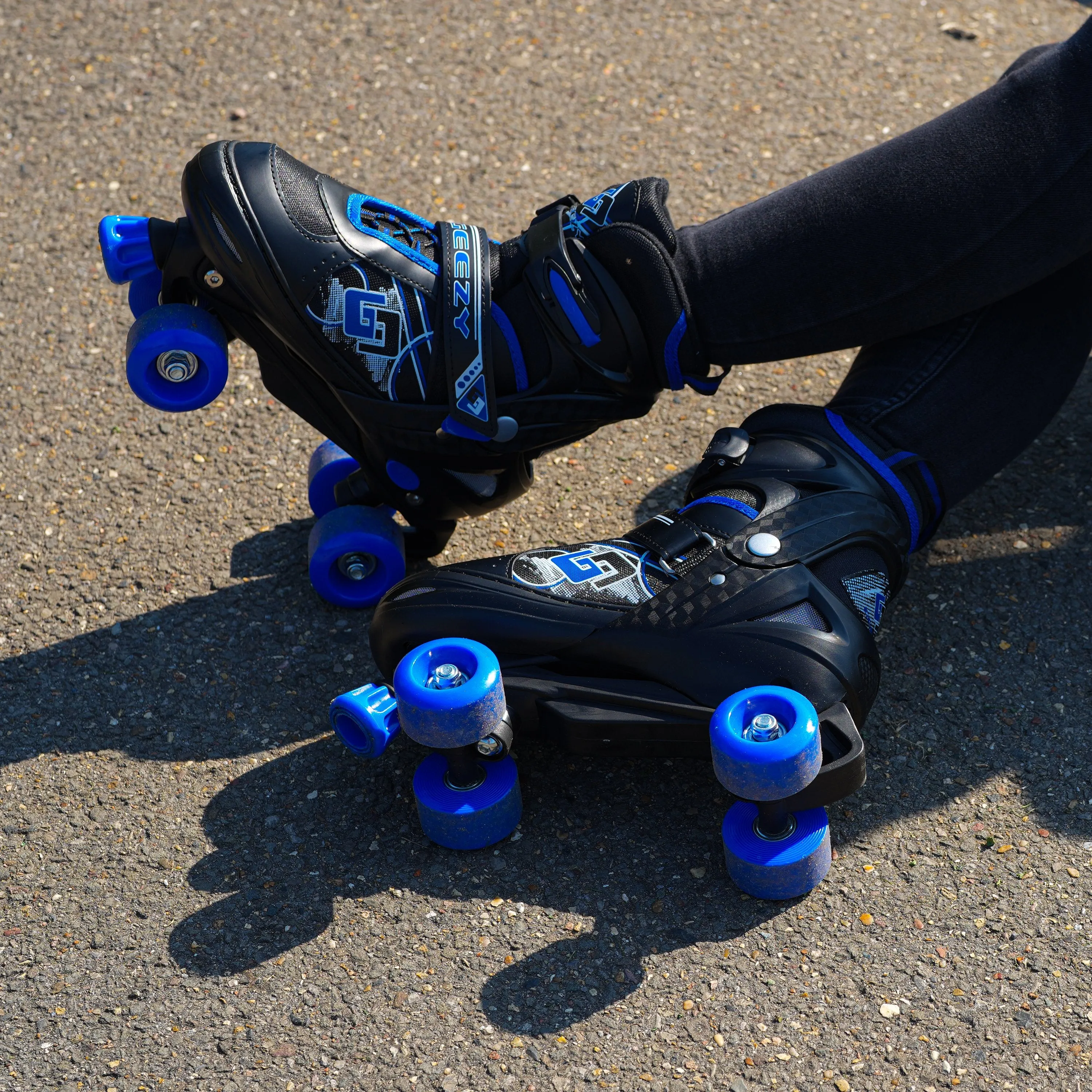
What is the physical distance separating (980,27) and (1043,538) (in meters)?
2.02

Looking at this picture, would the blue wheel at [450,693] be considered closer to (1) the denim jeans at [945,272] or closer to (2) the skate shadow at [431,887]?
(2) the skate shadow at [431,887]

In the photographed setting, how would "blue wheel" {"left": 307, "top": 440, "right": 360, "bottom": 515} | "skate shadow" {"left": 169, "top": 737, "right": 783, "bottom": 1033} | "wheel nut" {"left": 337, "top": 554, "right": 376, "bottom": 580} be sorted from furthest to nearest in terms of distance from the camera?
"blue wheel" {"left": 307, "top": 440, "right": 360, "bottom": 515}
"wheel nut" {"left": 337, "top": 554, "right": 376, "bottom": 580}
"skate shadow" {"left": 169, "top": 737, "right": 783, "bottom": 1033}

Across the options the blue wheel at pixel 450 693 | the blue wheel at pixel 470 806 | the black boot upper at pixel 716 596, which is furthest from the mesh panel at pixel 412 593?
the blue wheel at pixel 470 806

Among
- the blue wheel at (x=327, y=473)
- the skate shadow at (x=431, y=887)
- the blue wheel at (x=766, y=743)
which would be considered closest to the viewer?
the blue wheel at (x=766, y=743)

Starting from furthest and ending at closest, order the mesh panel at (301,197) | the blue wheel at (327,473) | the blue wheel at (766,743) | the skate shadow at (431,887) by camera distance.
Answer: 1. the blue wheel at (327,473)
2. the mesh panel at (301,197)
3. the skate shadow at (431,887)
4. the blue wheel at (766,743)

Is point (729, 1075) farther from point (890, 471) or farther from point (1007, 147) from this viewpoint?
point (1007, 147)

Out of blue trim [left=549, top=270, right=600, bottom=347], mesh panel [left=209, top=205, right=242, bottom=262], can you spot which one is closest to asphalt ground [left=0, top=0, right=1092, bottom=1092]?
blue trim [left=549, top=270, right=600, bottom=347]

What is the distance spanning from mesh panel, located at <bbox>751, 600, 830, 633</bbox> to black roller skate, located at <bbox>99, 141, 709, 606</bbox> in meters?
0.42

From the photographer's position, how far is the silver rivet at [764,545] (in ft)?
5.06

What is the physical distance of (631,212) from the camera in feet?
5.56

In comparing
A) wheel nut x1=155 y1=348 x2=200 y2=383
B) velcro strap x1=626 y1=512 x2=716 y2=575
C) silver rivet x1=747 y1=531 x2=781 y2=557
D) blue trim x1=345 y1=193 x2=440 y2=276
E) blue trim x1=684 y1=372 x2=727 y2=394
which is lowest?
velcro strap x1=626 y1=512 x2=716 y2=575

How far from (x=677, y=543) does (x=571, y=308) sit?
368mm

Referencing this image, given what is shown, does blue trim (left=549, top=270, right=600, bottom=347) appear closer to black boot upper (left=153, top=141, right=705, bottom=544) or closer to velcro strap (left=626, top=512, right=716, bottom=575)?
black boot upper (left=153, top=141, right=705, bottom=544)

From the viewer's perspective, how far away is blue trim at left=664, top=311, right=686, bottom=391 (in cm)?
169
